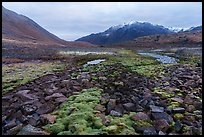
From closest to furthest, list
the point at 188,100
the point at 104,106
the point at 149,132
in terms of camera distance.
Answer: the point at 149,132, the point at 104,106, the point at 188,100

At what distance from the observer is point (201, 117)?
12000 millimetres

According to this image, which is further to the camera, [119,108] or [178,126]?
[119,108]

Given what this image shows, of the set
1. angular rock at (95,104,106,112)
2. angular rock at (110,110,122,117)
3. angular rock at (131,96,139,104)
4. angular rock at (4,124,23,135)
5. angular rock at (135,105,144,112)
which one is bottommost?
angular rock at (4,124,23,135)

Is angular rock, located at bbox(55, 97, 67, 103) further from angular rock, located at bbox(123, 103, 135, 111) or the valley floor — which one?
angular rock, located at bbox(123, 103, 135, 111)

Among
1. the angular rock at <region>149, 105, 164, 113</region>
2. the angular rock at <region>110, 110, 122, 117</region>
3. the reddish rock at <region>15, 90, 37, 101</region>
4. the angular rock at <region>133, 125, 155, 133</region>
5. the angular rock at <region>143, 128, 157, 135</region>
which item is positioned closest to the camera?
the angular rock at <region>143, 128, 157, 135</region>

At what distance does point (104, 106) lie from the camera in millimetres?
13422

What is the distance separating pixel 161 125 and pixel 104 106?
→ 3.15 meters

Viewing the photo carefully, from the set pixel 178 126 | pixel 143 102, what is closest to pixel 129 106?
pixel 143 102

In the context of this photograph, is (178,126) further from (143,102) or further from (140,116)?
(143,102)

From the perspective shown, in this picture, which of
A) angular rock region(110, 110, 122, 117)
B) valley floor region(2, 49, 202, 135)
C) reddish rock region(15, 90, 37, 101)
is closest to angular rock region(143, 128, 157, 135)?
valley floor region(2, 49, 202, 135)

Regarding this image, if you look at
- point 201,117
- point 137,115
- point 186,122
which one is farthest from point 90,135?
point 201,117

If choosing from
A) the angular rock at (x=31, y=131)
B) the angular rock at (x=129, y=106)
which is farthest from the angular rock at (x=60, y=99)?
the angular rock at (x=31, y=131)

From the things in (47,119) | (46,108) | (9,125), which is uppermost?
(47,119)

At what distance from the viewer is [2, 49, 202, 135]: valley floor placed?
10703 mm
